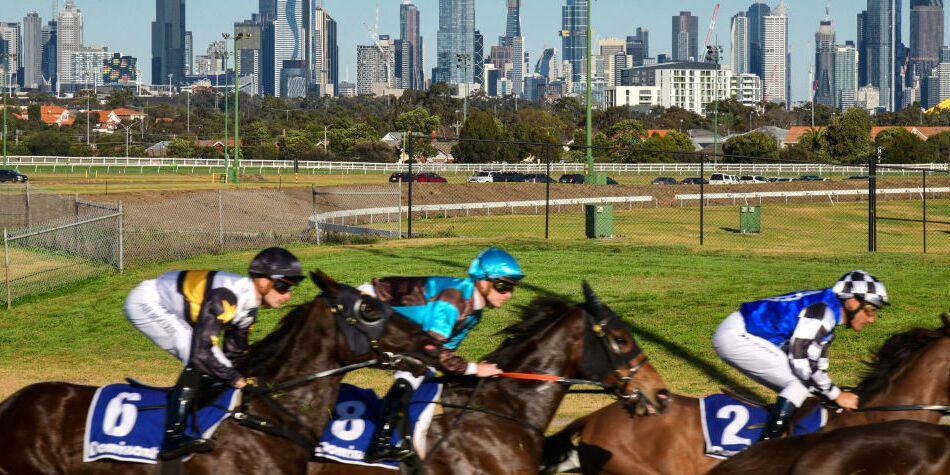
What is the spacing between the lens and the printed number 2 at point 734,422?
280 inches

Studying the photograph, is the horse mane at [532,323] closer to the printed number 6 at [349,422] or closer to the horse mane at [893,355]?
the printed number 6 at [349,422]

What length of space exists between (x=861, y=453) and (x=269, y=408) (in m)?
3.23

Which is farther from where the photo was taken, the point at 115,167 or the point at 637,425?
the point at 115,167

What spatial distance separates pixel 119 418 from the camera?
648 centimetres

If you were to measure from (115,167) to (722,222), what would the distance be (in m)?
45.3

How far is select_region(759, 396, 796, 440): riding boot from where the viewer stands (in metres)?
7.04

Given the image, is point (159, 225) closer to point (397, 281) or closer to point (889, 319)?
point (889, 319)

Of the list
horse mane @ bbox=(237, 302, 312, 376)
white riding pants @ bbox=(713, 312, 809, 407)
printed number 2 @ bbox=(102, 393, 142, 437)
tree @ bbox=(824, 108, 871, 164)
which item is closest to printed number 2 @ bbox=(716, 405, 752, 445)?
white riding pants @ bbox=(713, 312, 809, 407)

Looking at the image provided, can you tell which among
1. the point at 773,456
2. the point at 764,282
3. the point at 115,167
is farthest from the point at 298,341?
the point at 115,167

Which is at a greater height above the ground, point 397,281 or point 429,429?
point 397,281

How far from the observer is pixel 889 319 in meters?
16.3

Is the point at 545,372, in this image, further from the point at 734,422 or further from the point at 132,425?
the point at 132,425

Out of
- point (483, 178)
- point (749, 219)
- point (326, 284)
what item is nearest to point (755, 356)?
point (326, 284)

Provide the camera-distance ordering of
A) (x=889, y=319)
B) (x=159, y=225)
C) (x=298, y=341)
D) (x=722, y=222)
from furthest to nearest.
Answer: (x=722, y=222) < (x=159, y=225) < (x=889, y=319) < (x=298, y=341)
